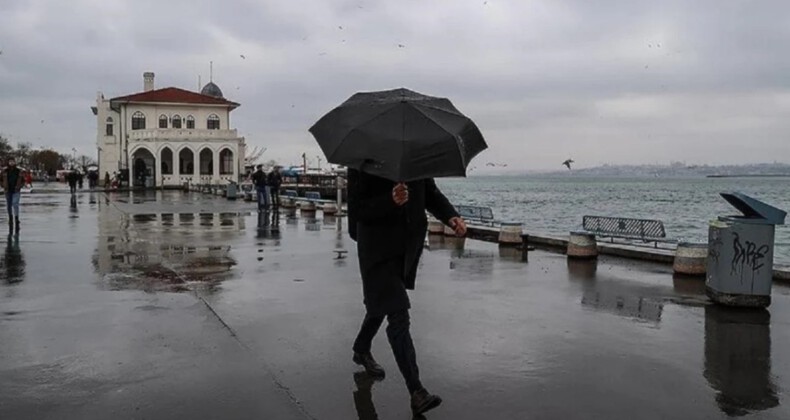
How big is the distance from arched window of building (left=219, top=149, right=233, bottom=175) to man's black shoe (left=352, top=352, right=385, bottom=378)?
6032cm

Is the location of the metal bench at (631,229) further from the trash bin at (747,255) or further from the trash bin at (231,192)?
the trash bin at (231,192)

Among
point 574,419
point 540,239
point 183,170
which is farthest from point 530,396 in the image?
point 183,170

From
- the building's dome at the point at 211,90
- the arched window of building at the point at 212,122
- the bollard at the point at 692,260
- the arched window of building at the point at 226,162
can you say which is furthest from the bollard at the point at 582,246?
the building's dome at the point at 211,90

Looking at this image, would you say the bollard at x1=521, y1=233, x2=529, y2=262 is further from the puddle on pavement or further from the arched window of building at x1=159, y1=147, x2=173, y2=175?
the arched window of building at x1=159, y1=147, x2=173, y2=175

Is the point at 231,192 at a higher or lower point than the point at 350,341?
higher

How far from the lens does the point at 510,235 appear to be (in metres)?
15.7

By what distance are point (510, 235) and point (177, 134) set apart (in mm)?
51364

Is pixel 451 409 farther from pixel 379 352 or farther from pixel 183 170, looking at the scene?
pixel 183 170

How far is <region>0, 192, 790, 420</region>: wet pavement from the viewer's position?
4.95m

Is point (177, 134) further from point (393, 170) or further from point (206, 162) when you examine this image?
point (393, 170)

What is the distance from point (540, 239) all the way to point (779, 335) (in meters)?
8.66

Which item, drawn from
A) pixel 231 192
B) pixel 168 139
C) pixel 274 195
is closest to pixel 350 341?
pixel 274 195

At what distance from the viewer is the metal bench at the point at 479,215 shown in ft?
65.2

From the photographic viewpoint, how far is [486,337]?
22.5 feet
